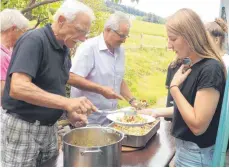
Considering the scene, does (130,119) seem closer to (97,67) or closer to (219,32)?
(97,67)

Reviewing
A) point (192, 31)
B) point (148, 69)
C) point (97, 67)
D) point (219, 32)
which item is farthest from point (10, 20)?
point (148, 69)

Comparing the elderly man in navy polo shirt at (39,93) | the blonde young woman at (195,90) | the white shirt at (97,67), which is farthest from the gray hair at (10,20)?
the blonde young woman at (195,90)

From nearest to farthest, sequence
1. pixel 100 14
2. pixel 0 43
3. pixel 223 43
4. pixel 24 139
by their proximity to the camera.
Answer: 1. pixel 24 139
2. pixel 0 43
3. pixel 223 43
4. pixel 100 14

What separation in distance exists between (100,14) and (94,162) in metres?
3.49

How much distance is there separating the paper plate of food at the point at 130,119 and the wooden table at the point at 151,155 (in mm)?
126

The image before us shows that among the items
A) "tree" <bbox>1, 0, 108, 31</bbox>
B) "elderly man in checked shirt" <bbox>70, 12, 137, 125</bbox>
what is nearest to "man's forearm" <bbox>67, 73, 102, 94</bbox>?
"elderly man in checked shirt" <bbox>70, 12, 137, 125</bbox>

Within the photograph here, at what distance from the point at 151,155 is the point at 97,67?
958 millimetres

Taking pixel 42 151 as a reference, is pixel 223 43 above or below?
above

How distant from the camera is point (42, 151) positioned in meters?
1.57

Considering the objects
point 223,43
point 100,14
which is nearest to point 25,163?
point 223,43

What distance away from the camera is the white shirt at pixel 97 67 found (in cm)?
221

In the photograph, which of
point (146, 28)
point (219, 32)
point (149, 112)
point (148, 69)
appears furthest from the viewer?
point (148, 69)

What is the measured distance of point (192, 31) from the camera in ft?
4.49

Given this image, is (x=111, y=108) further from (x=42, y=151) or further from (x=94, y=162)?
(x=94, y=162)
